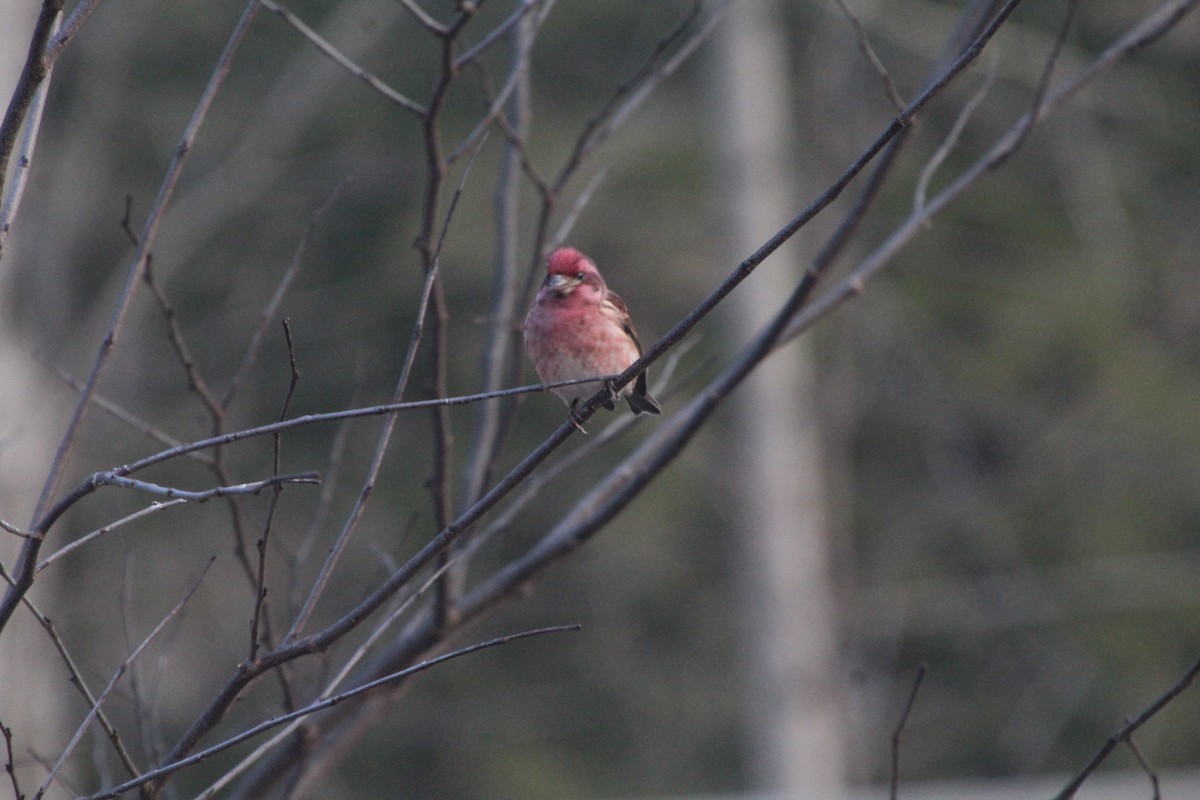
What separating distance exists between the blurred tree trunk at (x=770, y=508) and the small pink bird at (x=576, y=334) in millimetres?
5980

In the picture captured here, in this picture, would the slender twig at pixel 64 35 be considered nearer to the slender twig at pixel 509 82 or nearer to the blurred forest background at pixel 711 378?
the slender twig at pixel 509 82

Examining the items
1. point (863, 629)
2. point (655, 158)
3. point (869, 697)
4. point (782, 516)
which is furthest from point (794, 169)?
point (869, 697)

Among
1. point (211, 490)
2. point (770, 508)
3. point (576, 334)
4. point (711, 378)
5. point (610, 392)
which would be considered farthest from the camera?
point (711, 378)

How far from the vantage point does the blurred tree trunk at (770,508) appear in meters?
9.42

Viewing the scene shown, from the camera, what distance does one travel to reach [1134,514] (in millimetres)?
11289

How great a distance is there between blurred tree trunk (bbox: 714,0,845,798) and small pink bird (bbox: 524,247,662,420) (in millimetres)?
5980

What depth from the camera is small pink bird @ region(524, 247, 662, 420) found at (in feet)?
11.4

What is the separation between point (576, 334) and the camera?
3471 mm

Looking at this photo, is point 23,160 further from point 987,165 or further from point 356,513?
point 987,165

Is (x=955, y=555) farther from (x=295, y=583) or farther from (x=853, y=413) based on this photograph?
(x=295, y=583)

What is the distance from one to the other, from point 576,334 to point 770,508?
6369 millimetres

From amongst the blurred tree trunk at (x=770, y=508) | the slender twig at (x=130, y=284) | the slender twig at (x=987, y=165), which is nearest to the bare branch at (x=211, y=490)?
the slender twig at (x=130, y=284)

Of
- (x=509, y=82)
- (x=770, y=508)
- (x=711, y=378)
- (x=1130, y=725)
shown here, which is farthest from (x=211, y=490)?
(x=711, y=378)

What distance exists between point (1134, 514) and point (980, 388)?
1.69 metres
